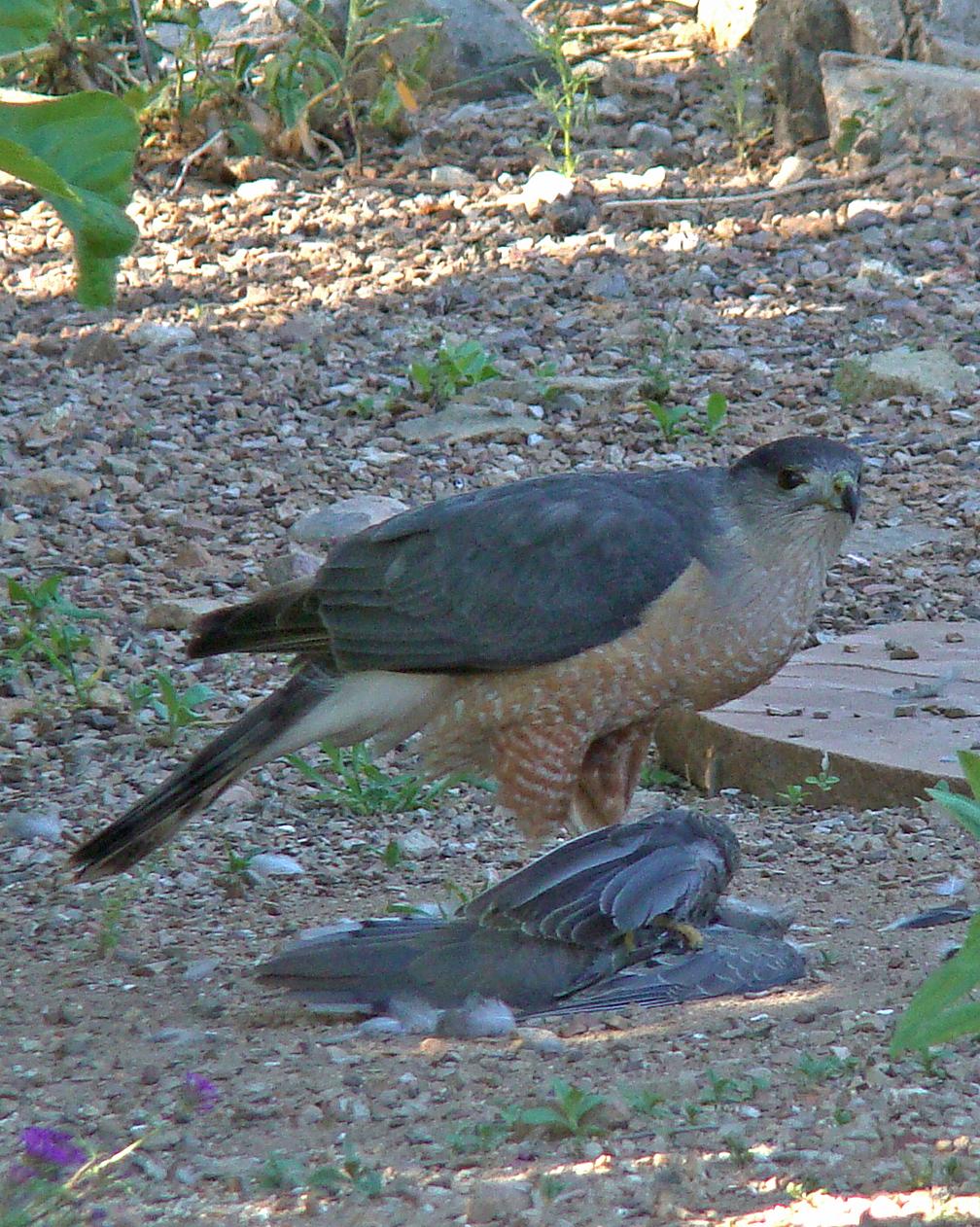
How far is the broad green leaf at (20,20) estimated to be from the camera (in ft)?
9.43

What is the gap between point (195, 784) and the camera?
470 centimetres

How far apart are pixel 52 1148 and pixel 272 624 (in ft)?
6.87

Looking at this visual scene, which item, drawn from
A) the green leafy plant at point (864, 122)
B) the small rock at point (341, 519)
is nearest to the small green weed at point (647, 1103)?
the small rock at point (341, 519)

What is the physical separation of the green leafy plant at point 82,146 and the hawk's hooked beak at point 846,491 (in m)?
2.33

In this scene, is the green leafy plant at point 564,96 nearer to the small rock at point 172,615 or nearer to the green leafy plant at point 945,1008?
the small rock at point 172,615

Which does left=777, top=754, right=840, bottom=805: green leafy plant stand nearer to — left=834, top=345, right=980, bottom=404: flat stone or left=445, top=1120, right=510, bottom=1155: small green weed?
left=445, top=1120, right=510, bottom=1155: small green weed

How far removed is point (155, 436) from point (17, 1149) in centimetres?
472

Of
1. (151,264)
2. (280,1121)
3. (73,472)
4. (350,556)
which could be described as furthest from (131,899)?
(151,264)

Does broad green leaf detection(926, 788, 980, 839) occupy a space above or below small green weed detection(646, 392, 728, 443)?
above

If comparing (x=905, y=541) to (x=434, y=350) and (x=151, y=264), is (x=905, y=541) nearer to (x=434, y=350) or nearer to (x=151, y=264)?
(x=434, y=350)

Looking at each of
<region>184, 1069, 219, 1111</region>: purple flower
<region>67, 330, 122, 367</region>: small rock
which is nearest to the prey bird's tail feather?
<region>184, 1069, 219, 1111</region>: purple flower

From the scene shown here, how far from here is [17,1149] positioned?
320cm

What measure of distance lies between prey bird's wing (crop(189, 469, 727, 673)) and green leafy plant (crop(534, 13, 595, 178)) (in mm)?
5079

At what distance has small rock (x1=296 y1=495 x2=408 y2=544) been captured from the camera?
6.77 m
